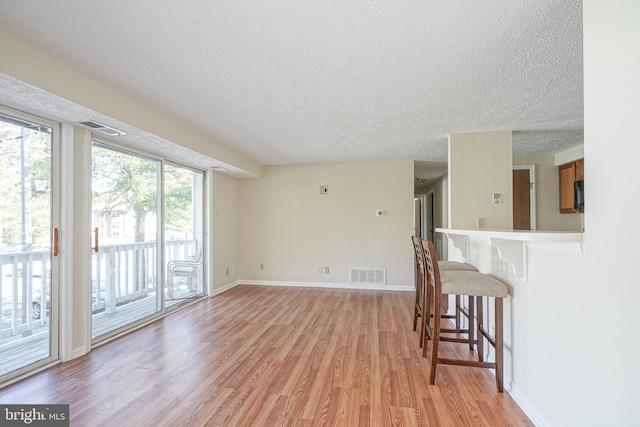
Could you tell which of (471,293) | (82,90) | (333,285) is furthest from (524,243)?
(333,285)

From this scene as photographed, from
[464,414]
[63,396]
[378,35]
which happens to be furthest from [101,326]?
→ [378,35]

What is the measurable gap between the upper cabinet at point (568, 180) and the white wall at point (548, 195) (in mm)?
79

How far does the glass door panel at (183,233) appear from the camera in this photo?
12.6 ft

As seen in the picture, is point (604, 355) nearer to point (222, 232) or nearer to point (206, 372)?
point (206, 372)

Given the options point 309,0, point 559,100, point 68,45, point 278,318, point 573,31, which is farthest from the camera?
point 278,318

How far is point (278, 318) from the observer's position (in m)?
3.38

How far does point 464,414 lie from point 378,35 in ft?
7.75

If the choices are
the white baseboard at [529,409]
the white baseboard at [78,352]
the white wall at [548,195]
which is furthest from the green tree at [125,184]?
the white wall at [548,195]

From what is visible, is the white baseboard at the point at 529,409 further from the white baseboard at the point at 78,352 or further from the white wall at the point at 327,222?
the white baseboard at the point at 78,352

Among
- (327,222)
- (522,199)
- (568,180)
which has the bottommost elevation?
(327,222)

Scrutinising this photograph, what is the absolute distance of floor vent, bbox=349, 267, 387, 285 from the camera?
15.9 ft

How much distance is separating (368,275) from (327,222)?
4.08 feet

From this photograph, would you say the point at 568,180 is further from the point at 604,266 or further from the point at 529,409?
the point at 604,266

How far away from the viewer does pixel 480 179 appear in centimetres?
323
